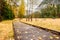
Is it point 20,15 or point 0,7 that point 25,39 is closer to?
point 0,7

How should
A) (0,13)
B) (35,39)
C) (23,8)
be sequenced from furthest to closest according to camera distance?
(23,8) → (0,13) → (35,39)

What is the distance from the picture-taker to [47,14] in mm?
58156

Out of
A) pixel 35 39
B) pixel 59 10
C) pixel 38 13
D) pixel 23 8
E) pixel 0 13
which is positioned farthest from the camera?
pixel 23 8

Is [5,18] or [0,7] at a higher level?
[0,7]

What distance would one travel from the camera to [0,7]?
38500 millimetres

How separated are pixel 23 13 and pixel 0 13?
31.0 meters

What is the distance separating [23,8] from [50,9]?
44.8 ft

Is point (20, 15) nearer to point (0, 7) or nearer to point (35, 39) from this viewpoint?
point (0, 7)

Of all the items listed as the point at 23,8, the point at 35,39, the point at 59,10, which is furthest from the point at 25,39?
the point at 23,8

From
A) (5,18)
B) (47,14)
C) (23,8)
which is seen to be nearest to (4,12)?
(5,18)

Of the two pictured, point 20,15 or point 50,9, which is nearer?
point 50,9

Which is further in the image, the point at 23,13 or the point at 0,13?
the point at 23,13

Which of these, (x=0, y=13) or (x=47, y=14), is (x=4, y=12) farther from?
(x=47, y=14)

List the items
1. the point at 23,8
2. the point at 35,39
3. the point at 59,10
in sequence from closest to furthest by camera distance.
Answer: the point at 35,39
the point at 59,10
the point at 23,8
